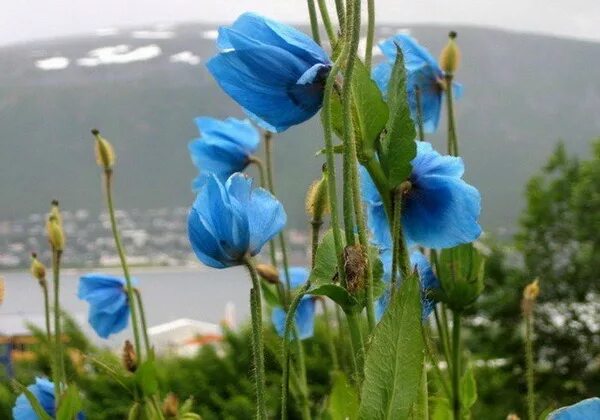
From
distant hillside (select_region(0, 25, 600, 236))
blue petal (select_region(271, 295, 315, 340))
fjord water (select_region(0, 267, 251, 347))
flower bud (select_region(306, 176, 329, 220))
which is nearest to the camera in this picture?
flower bud (select_region(306, 176, 329, 220))

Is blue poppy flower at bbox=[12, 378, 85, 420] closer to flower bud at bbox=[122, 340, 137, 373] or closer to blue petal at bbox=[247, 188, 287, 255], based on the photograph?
flower bud at bbox=[122, 340, 137, 373]

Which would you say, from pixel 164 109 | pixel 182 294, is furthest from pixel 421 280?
pixel 164 109

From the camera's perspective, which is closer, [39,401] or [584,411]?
[584,411]

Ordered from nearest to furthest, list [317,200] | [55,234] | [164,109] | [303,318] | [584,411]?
[584,411] < [317,200] < [55,234] < [303,318] < [164,109]

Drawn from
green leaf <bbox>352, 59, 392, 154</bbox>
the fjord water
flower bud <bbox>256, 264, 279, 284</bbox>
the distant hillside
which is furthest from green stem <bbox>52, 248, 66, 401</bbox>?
the distant hillside

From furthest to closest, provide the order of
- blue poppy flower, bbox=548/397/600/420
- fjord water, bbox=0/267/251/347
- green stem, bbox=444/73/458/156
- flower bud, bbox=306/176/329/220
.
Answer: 1. fjord water, bbox=0/267/251/347
2. green stem, bbox=444/73/458/156
3. flower bud, bbox=306/176/329/220
4. blue poppy flower, bbox=548/397/600/420

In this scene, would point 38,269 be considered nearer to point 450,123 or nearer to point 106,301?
point 106,301

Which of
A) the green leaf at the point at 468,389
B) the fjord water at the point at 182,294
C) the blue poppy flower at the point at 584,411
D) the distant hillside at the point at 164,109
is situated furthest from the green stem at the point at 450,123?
the distant hillside at the point at 164,109
